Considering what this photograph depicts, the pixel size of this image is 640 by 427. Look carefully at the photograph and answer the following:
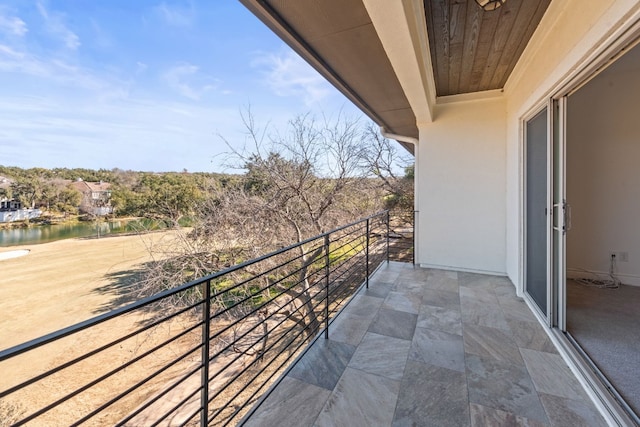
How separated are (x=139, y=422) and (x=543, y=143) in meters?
6.27

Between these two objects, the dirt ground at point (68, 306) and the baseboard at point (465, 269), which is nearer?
the baseboard at point (465, 269)

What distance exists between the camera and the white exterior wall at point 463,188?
3.30 meters

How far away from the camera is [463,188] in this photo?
347 centimetres

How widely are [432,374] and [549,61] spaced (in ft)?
7.37

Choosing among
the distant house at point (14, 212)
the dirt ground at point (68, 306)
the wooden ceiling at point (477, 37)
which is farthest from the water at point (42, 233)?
Result: the wooden ceiling at point (477, 37)

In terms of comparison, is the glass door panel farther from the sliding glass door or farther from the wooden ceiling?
the wooden ceiling

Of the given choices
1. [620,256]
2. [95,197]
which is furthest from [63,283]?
[620,256]

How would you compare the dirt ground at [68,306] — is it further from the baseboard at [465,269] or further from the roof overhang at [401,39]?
the baseboard at [465,269]

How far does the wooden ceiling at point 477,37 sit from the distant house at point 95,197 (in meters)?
8.87

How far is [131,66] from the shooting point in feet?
31.4

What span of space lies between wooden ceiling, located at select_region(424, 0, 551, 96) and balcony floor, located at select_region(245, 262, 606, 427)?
2.26 meters

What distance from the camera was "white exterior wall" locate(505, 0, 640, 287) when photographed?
1.24 meters

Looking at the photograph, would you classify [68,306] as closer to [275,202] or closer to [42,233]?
[275,202]

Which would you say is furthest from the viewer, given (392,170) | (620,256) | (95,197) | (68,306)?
(95,197)
